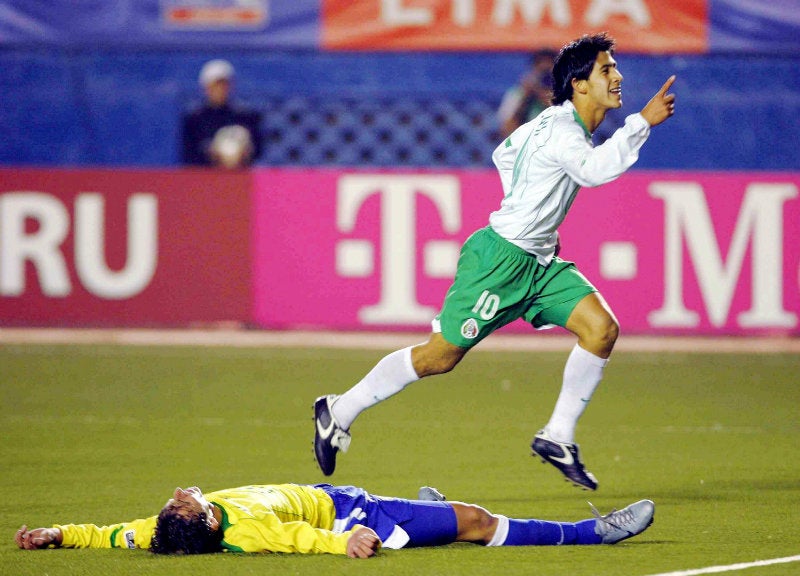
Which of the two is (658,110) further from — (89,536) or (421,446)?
(421,446)

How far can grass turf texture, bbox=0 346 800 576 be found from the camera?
22.1ft

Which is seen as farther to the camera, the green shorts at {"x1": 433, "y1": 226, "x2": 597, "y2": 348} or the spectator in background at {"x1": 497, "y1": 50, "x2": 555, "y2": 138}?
the spectator in background at {"x1": 497, "y1": 50, "x2": 555, "y2": 138}

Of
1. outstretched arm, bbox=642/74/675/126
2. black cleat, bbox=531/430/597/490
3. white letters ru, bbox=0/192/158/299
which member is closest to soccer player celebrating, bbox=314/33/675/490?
black cleat, bbox=531/430/597/490

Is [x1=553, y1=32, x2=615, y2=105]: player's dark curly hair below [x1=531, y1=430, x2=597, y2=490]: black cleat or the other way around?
the other way around

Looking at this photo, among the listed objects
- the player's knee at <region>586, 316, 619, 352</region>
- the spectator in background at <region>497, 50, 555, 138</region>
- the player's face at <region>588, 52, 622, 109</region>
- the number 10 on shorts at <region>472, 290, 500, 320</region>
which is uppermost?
the player's face at <region>588, 52, 622, 109</region>

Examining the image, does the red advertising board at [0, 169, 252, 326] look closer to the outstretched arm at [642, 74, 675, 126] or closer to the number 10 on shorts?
the number 10 on shorts

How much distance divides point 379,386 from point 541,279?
947 millimetres

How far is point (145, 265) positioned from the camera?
50.2ft

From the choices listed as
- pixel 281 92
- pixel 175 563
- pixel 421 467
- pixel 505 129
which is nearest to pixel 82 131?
pixel 281 92

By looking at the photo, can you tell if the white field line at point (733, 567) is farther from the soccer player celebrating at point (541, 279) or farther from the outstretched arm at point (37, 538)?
the outstretched arm at point (37, 538)

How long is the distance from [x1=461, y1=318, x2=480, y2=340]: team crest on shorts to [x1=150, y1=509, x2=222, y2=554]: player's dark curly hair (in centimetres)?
Result: 178

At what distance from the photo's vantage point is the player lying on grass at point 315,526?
21.1ft

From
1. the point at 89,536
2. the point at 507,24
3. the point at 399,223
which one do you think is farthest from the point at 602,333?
the point at 507,24

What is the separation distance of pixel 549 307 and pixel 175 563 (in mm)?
2367
